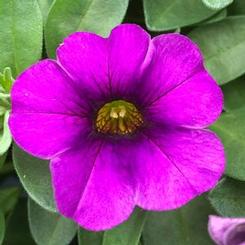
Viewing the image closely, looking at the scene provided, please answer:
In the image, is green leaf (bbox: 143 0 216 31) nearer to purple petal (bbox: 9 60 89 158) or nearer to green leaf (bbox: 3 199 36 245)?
purple petal (bbox: 9 60 89 158)

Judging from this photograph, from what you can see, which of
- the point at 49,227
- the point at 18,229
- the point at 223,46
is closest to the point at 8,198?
the point at 18,229

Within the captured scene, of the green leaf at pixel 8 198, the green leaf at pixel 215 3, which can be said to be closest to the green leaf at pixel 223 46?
the green leaf at pixel 215 3

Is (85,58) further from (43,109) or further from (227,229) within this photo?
(227,229)

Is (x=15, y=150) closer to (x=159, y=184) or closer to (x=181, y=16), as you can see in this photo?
(x=159, y=184)

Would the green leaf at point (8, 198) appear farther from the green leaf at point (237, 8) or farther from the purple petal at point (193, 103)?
the green leaf at point (237, 8)


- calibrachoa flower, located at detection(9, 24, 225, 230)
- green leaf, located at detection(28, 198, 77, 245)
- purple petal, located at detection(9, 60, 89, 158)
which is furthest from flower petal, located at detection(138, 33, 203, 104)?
green leaf, located at detection(28, 198, 77, 245)
